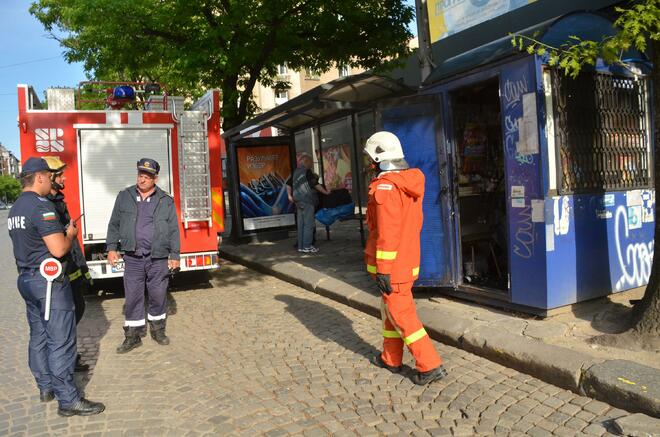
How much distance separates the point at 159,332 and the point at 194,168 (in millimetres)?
2665

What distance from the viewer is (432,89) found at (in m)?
5.78

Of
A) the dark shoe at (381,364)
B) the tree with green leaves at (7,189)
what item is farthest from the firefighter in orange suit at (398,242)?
the tree with green leaves at (7,189)

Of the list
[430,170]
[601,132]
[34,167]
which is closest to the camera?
[34,167]

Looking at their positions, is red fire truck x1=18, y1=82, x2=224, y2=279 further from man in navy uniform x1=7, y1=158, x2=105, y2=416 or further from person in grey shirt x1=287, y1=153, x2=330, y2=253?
man in navy uniform x1=7, y1=158, x2=105, y2=416

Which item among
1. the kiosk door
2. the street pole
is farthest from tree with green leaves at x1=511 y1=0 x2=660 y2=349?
the street pole

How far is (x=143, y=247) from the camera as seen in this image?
517 cm

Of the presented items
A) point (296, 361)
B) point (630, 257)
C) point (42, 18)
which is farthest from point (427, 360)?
point (42, 18)

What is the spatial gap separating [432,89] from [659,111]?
94.2 inches

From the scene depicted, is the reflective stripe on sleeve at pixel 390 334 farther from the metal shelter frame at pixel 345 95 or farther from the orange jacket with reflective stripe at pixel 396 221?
the metal shelter frame at pixel 345 95

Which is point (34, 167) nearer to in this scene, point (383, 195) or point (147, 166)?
point (147, 166)

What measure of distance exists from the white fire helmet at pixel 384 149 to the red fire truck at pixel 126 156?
382 cm

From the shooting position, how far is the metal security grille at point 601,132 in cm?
481

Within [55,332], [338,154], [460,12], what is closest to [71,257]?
[55,332]

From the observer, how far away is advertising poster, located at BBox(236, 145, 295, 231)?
11.8 meters
